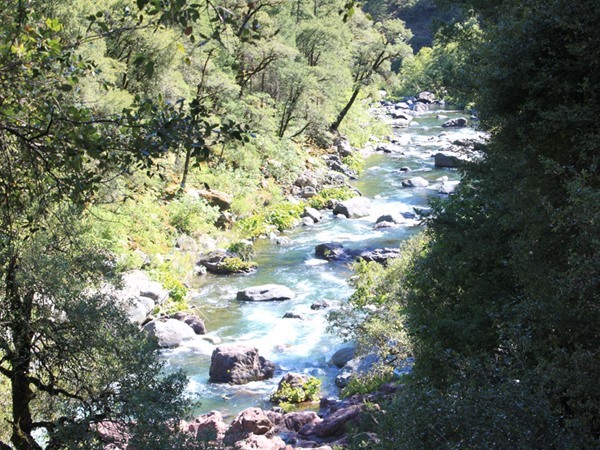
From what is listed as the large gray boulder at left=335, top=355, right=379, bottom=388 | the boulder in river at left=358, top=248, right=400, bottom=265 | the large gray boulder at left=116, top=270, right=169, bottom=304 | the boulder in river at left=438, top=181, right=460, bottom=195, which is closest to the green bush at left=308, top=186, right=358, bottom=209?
the boulder in river at left=438, top=181, right=460, bottom=195

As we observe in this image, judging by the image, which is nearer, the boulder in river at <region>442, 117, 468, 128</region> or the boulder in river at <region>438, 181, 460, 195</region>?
the boulder in river at <region>438, 181, 460, 195</region>

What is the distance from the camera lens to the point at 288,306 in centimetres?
1688

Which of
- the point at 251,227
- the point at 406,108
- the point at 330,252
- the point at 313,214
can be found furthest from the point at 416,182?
the point at 406,108

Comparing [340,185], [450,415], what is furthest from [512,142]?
[340,185]

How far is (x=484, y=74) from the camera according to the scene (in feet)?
26.7

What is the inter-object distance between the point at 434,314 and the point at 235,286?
10.4m

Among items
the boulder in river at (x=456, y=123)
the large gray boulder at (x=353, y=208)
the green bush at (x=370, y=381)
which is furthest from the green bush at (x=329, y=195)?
the boulder in river at (x=456, y=123)

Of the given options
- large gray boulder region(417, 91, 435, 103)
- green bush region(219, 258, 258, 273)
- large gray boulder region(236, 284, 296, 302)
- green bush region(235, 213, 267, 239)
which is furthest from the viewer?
large gray boulder region(417, 91, 435, 103)

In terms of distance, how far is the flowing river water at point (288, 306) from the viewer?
13195mm

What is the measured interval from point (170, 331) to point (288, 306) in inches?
140

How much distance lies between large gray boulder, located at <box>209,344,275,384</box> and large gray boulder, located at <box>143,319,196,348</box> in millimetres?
1423

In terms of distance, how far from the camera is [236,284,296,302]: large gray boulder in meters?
17.1

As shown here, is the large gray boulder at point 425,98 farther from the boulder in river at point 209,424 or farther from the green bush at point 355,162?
the boulder in river at point 209,424

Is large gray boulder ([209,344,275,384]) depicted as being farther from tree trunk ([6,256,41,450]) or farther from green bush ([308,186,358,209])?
green bush ([308,186,358,209])
